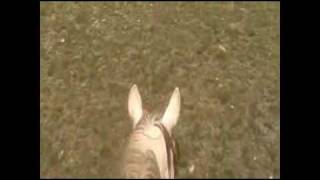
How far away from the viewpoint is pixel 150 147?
141cm

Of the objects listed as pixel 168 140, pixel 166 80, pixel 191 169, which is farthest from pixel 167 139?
pixel 166 80

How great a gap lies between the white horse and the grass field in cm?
67

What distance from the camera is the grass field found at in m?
2.28

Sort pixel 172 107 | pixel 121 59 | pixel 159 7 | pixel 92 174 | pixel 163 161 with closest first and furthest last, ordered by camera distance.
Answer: pixel 163 161, pixel 172 107, pixel 92 174, pixel 121 59, pixel 159 7

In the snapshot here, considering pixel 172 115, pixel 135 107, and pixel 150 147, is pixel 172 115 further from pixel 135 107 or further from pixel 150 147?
pixel 150 147

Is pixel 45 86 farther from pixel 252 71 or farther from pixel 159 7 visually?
pixel 252 71

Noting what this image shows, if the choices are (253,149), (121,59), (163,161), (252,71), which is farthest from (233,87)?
(163,161)

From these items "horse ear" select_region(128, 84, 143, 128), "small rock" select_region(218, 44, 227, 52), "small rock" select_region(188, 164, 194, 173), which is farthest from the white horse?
"small rock" select_region(218, 44, 227, 52)

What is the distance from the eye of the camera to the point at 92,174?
221 cm

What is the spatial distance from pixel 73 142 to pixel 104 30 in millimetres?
632

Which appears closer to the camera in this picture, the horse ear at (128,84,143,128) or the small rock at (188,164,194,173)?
the horse ear at (128,84,143,128)

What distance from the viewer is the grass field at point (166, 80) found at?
228 cm

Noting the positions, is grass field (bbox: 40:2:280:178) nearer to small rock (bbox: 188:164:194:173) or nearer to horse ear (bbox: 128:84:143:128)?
small rock (bbox: 188:164:194:173)

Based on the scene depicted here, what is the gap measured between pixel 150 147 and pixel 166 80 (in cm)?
112
